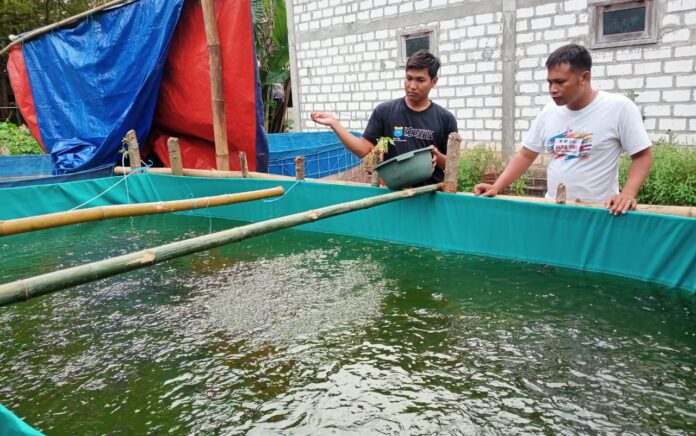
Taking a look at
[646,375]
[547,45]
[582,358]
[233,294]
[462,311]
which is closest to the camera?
[646,375]

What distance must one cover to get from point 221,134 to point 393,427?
4374 millimetres

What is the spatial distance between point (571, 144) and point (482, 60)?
16.1 ft

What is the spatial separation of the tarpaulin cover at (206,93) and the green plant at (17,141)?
18.7 feet

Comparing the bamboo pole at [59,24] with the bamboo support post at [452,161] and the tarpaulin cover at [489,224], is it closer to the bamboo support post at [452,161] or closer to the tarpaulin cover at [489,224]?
the tarpaulin cover at [489,224]

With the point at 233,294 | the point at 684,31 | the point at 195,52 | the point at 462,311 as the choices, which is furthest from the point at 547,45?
the point at 233,294

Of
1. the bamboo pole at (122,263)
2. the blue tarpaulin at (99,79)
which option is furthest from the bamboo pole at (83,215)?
the blue tarpaulin at (99,79)

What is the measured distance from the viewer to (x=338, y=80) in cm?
938

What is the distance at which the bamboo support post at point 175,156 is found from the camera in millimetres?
5656

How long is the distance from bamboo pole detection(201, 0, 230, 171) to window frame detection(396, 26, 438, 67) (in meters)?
3.63

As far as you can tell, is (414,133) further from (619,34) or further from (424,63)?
(619,34)

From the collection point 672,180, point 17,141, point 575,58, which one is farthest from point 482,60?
point 17,141

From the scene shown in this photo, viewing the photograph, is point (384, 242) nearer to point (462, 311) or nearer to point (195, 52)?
point (462, 311)

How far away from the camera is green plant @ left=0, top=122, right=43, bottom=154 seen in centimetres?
1078

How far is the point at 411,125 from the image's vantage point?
3.79 metres
